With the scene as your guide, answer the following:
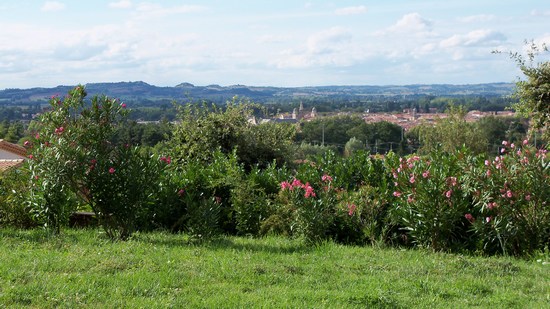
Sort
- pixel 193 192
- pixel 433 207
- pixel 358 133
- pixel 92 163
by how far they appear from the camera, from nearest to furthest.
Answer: pixel 433 207, pixel 92 163, pixel 193 192, pixel 358 133

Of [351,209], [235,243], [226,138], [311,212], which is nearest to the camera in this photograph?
[235,243]

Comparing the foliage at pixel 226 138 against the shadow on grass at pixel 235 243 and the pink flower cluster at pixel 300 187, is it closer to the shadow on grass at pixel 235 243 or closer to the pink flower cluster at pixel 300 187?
the pink flower cluster at pixel 300 187

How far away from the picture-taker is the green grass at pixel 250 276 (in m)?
4.86

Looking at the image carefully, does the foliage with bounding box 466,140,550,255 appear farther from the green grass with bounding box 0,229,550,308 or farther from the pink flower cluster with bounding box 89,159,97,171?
the pink flower cluster with bounding box 89,159,97,171

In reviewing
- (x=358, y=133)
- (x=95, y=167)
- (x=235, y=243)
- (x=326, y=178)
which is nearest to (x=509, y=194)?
(x=326, y=178)

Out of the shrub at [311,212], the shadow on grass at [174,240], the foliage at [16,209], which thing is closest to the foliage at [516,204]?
the shrub at [311,212]

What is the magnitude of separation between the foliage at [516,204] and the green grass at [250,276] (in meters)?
0.45

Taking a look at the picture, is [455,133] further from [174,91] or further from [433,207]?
[174,91]

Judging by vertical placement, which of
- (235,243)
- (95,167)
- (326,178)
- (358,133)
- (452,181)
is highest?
(95,167)

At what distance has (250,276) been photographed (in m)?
5.71

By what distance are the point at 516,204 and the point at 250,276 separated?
3649 mm

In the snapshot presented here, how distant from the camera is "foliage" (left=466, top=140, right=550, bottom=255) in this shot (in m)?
7.31

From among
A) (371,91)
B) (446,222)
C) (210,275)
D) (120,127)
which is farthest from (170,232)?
(371,91)

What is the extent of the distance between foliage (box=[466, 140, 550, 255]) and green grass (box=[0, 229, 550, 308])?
0.45 metres
